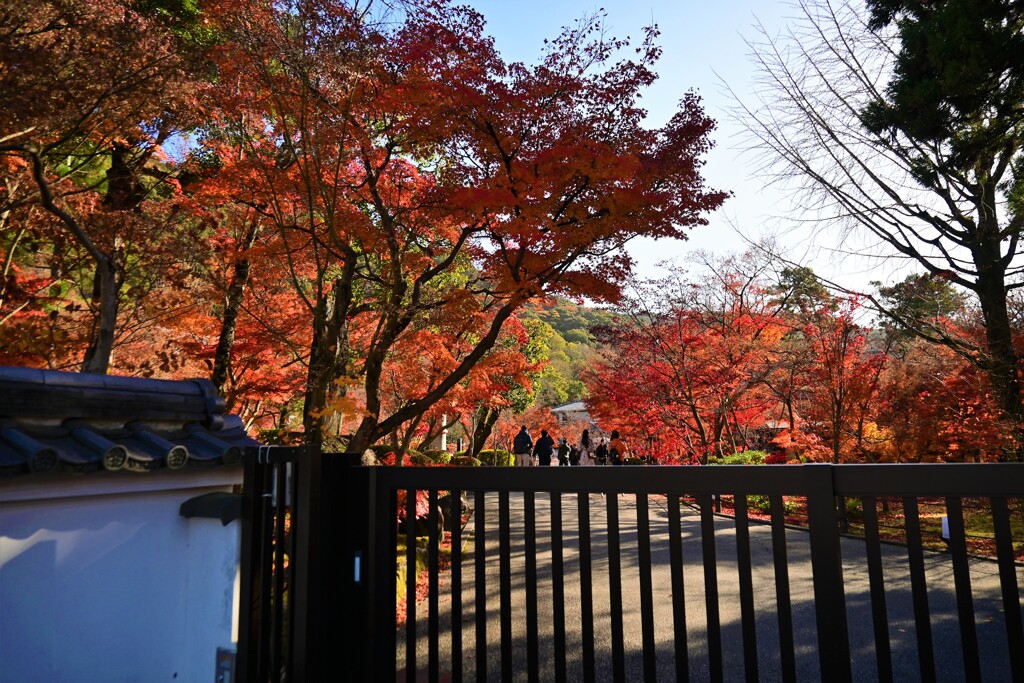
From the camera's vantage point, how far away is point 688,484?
2.18 meters

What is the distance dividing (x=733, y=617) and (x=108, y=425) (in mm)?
5664

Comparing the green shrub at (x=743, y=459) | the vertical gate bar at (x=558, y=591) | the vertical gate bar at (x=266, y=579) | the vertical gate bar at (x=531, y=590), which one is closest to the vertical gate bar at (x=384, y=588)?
the vertical gate bar at (x=266, y=579)

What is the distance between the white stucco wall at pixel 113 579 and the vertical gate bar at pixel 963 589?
2768 millimetres

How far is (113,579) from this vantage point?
2592mm

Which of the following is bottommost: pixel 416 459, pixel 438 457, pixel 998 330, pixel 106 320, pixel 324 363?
pixel 438 457

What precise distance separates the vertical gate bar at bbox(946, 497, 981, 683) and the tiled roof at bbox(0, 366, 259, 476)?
9.44ft

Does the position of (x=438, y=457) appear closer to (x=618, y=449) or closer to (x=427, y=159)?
(x=618, y=449)

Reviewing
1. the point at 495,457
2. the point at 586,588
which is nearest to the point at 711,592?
the point at 586,588

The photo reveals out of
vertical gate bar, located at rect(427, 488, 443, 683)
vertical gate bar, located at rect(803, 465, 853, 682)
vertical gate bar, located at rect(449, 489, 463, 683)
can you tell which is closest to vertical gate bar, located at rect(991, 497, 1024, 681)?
vertical gate bar, located at rect(803, 465, 853, 682)

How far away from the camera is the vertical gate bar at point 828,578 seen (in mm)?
1957

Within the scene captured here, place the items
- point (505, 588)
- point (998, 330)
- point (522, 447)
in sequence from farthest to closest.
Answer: point (522, 447)
point (998, 330)
point (505, 588)

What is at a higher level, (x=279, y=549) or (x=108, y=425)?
(x=108, y=425)

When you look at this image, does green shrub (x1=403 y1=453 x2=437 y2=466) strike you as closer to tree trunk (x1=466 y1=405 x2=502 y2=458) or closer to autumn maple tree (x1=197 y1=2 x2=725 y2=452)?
autumn maple tree (x1=197 y1=2 x2=725 y2=452)

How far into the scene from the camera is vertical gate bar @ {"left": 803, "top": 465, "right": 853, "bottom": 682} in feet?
6.42
